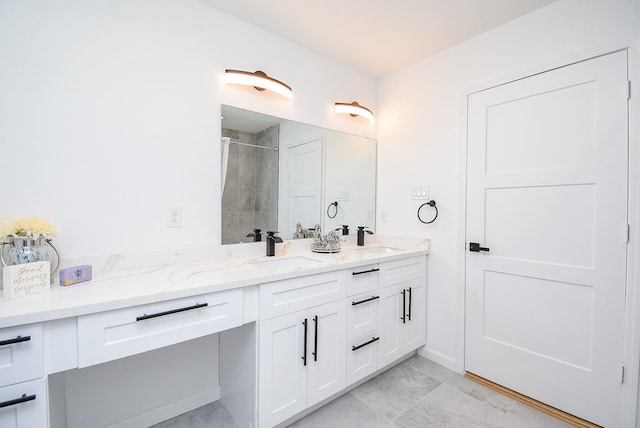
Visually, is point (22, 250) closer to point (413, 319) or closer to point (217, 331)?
point (217, 331)

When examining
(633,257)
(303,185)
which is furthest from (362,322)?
(633,257)

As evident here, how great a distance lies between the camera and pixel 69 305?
0.96 metres

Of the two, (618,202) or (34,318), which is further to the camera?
(618,202)

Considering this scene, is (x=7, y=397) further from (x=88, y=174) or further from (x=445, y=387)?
(x=445, y=387)

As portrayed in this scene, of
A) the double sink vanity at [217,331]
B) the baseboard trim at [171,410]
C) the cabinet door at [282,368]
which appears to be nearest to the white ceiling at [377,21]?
the double sink vanity at [217,331]

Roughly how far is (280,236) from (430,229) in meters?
1.24

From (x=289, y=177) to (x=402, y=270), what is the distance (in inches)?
44.1

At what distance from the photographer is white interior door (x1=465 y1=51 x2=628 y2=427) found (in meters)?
1.54

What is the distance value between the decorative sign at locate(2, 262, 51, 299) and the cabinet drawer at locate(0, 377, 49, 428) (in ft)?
1.09

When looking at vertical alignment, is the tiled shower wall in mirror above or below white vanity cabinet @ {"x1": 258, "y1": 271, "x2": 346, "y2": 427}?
above

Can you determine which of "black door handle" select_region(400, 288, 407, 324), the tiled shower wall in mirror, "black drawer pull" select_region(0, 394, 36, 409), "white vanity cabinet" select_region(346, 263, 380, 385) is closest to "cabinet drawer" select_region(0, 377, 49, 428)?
"black drawer pull" select_region(0, 394, 36, 409)

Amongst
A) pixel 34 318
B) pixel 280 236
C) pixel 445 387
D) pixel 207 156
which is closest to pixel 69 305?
pixel 34 318

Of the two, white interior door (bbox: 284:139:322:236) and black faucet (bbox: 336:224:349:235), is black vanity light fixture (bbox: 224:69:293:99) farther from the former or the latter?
black faucet (bbox: 336:224:349:235)

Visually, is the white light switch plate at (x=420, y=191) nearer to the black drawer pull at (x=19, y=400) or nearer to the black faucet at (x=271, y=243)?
→ the black faucet at (x=271, y=243)
